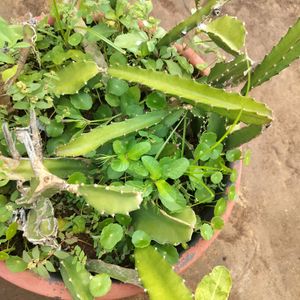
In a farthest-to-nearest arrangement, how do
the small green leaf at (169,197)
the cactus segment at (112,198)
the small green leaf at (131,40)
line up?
the small green leaf at (131,40), the small green leaf at (169,197), the cactus segment at (112,198)

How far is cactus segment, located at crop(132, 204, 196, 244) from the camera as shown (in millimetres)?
1003

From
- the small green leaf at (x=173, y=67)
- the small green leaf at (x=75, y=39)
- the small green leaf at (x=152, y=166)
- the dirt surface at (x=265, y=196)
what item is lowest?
the dirt surface at (x=265, y=196)

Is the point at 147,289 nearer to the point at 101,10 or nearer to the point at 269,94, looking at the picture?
the point at 101,10

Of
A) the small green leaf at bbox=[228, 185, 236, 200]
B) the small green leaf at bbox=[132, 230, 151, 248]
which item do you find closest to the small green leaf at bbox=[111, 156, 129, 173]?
the small green leaf at bbox=[132, 230, 151, 248]

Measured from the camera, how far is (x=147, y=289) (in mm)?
984

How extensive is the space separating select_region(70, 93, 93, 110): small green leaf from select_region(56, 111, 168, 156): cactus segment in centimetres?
9

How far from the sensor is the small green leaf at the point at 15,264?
106 centimetres

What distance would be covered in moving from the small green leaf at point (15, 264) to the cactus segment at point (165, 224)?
0.23 m

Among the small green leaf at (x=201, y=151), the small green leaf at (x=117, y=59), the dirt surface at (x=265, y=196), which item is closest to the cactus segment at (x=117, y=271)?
the small green leaf at (x=201, y=151)

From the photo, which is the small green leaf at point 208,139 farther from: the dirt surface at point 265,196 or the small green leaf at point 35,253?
the dirt surface at point 265,196

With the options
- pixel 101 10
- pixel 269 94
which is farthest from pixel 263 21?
pixel 101 10

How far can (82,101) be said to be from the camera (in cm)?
111

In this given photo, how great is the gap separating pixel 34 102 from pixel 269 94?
3.01 ft

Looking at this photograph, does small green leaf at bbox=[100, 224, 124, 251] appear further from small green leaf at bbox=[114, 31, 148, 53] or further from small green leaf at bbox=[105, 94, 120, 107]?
small green leaf at bbox=[114, 31, 148, 53]
